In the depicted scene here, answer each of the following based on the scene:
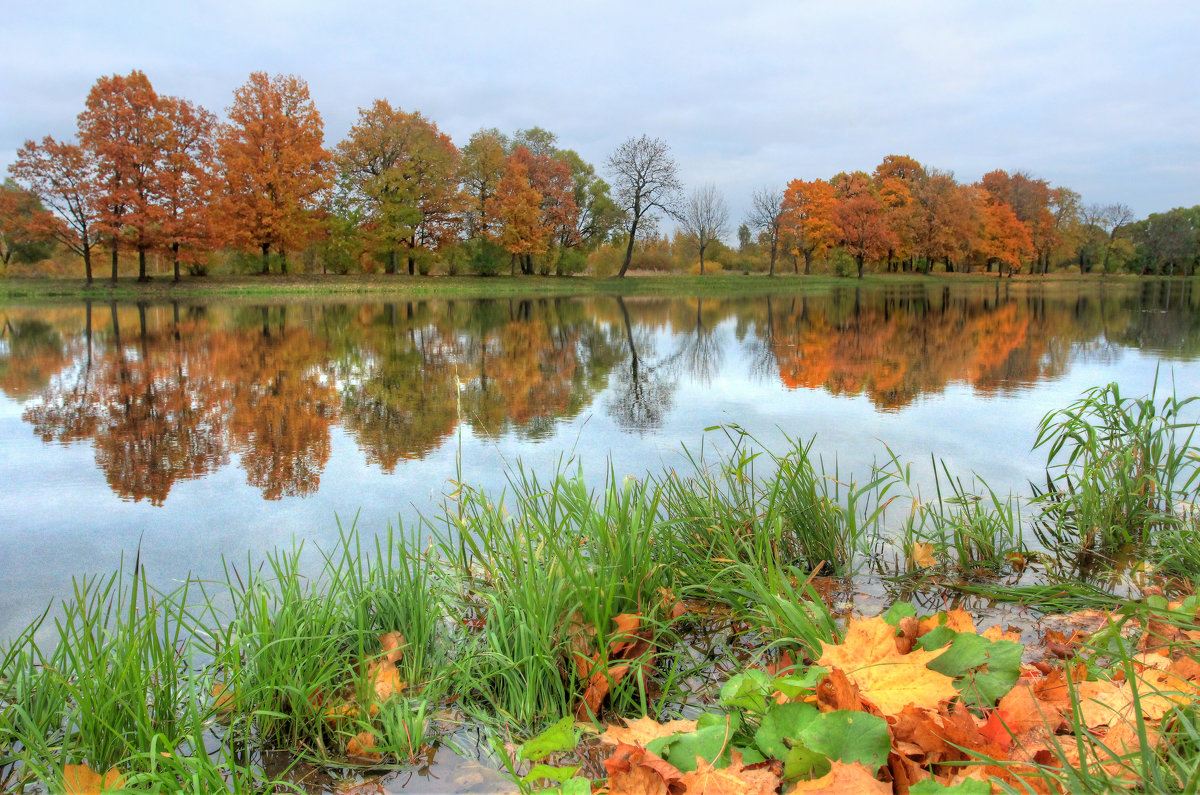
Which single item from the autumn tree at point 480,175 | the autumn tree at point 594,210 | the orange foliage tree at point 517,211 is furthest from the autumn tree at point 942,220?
the autumn tree at point 480,175

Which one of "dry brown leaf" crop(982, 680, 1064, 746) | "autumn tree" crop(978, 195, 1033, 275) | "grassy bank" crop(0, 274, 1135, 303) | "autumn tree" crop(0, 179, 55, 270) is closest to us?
"dry brown leaf" crop(982, 680, 1064, 746)

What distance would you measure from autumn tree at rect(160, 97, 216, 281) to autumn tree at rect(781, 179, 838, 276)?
115 feet

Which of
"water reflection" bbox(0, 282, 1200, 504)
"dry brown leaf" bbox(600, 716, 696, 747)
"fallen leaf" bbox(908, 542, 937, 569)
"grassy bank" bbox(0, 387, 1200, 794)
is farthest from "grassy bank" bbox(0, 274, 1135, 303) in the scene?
"dry brown leaf" bbox(600, 716, 696, 747)

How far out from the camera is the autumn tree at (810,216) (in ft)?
168

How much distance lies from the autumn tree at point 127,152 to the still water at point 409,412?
17.4 meters

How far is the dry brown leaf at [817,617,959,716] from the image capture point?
1.76 meters

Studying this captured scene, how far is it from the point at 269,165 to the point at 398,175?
21.5 ft

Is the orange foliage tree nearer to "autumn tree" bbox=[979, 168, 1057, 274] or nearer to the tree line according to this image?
the tree line

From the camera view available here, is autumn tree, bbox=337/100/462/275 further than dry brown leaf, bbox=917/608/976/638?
Yes

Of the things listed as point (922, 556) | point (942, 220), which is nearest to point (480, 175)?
point (942, 220)

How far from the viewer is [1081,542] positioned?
3.67m

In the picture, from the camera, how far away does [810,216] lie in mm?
53156

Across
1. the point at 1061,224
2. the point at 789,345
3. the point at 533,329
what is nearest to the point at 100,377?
the point at 533,329

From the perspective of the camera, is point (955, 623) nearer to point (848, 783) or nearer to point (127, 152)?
point (848, 783)
